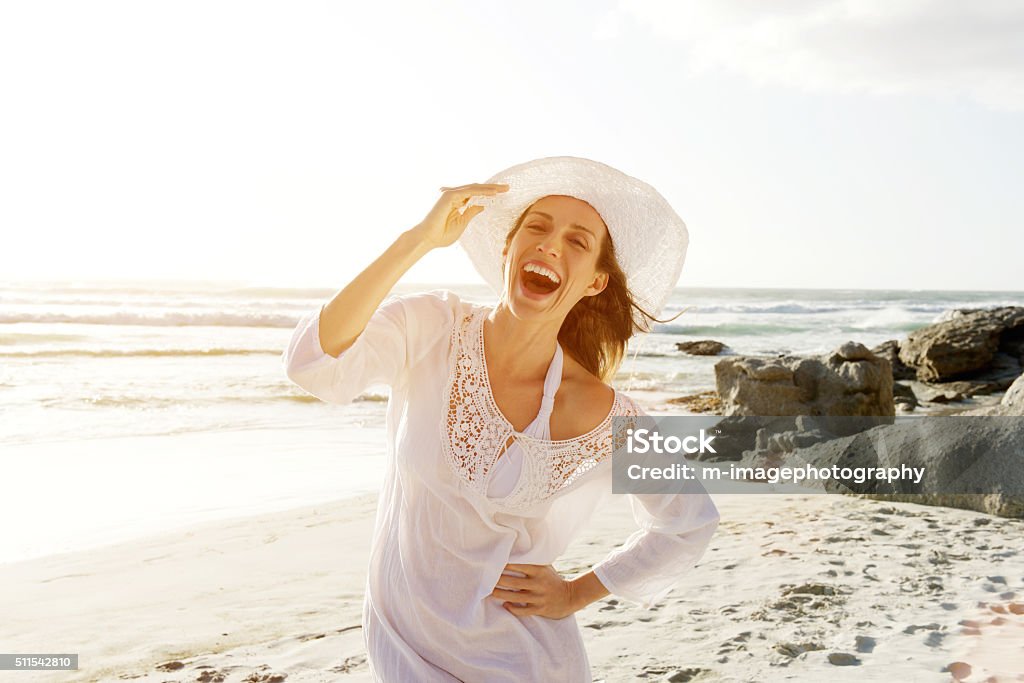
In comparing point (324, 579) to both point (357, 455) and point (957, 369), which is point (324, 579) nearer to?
point (357, 455)

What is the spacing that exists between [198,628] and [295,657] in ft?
2.42

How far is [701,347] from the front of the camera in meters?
23.8

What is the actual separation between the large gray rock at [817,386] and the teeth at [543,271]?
8116mm

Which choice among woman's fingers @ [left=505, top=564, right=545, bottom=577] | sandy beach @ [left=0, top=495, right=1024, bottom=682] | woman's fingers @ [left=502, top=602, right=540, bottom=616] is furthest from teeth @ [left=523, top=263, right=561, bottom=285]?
sandy beach @ [left=0, top=495, right=1024, bottom=682]

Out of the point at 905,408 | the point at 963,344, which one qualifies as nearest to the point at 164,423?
the point at 905,408

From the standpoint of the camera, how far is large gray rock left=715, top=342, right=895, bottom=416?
32.7 feet

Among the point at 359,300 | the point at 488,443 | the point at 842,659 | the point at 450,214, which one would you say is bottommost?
the point at 842,659

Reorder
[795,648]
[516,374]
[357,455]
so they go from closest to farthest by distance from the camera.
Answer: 1. [516,374]
2. [795,648]
3. [357,455]

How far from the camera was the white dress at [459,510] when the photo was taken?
7.79ft

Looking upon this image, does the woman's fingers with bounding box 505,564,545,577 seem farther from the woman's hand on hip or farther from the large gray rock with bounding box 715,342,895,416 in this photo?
the large gray rock with bounding box 715,342,895,416

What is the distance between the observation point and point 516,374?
8.59ft

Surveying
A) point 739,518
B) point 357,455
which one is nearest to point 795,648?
point 739,518

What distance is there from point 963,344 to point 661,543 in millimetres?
16248

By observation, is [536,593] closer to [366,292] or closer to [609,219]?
[366,292]
